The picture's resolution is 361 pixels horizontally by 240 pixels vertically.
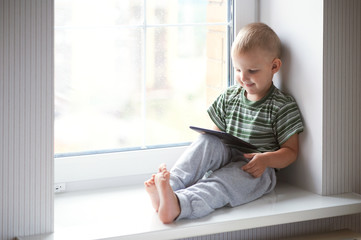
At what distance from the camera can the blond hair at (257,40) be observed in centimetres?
193

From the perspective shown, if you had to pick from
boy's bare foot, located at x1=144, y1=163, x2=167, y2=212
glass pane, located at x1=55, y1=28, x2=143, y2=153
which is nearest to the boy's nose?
glass pane, located at x1=55, y1=28, x2=143, y2=153

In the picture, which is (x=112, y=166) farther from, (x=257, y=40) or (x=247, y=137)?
(x=257, y=40)

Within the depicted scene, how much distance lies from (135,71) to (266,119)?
1.60ft

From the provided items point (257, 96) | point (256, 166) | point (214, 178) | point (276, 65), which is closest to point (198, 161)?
point (214, 178)

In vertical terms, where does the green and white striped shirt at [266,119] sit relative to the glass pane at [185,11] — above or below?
below

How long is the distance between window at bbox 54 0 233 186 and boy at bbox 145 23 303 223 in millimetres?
157

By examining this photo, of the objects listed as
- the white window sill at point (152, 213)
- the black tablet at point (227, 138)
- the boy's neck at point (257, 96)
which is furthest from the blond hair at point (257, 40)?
the white window sill at point (152, 213)

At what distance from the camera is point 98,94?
2.02 meters

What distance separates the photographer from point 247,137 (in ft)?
6.47

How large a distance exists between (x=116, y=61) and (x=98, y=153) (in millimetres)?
324

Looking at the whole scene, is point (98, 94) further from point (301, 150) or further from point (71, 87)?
point (301, 150)

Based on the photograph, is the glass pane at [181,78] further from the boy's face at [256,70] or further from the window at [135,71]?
the boy's face at [256,70]

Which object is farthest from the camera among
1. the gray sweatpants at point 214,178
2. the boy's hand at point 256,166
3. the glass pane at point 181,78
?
the glass pane at point 181,78

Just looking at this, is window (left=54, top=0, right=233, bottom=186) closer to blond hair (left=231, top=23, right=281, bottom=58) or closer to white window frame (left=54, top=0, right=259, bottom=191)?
white window frame (left=54, top=0, right=259, bottom=191)
